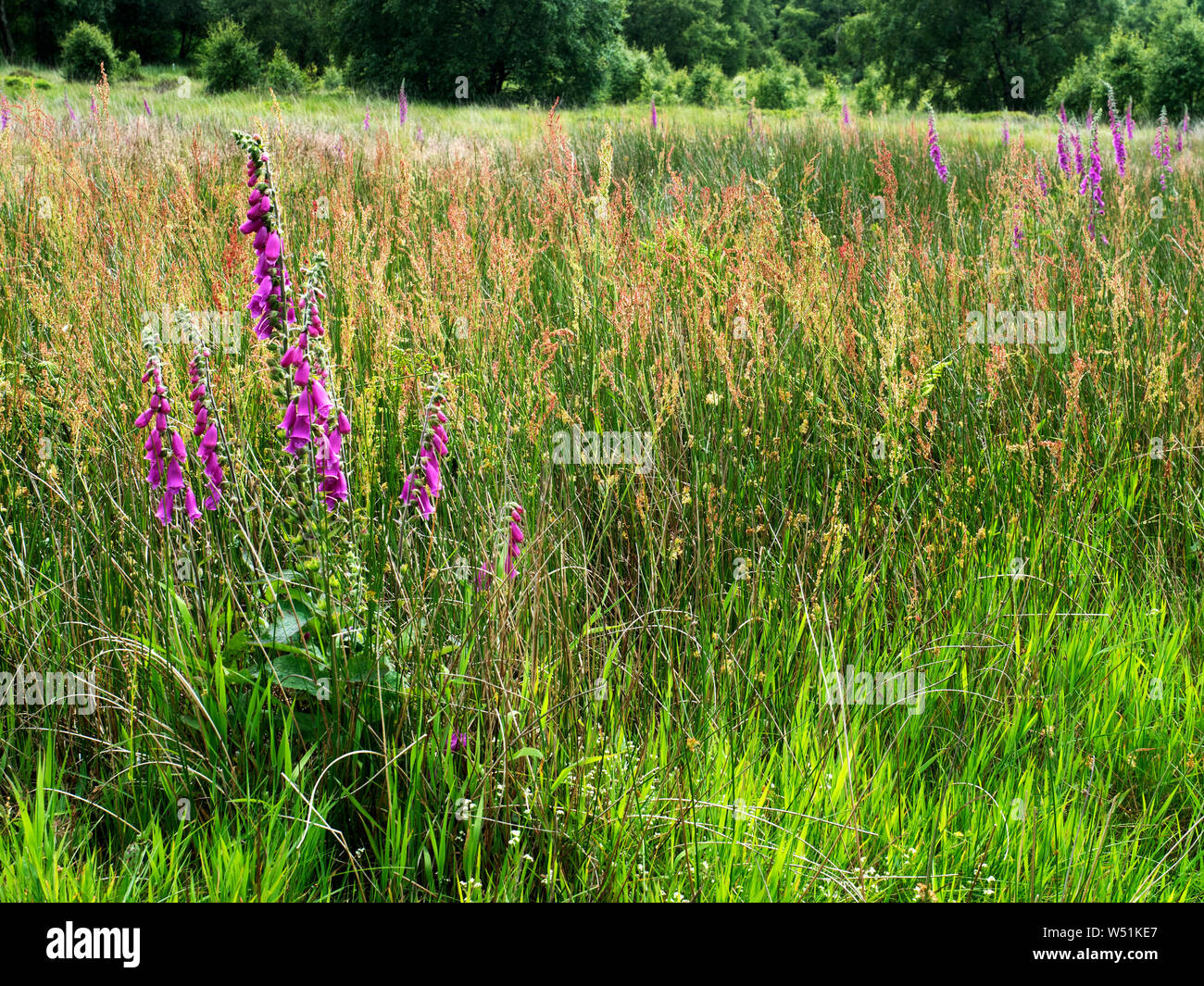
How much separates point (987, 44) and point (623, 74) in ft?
53.2

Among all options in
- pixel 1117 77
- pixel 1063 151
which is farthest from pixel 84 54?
pixel 1063 151

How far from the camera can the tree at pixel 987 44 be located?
121 feet

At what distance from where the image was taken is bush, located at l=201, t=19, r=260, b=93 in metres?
25.6

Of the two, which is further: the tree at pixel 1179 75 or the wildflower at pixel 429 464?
the tree at pixel 1179 75

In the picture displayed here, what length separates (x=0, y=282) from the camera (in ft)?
12.5

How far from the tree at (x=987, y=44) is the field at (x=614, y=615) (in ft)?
131

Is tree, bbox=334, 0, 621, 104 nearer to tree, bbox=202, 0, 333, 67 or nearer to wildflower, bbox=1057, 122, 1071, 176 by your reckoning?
tree, bbox=202, 0, 333, 67

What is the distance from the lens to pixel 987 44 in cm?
3653

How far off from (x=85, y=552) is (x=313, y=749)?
95 centimetres

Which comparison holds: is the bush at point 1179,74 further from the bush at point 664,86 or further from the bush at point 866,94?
the bush at point 664,86

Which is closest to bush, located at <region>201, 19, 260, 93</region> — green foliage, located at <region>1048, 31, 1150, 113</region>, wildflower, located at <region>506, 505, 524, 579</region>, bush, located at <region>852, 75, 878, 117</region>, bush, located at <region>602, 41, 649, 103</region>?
bush, located at <region>602, 41, 649, 103</region>

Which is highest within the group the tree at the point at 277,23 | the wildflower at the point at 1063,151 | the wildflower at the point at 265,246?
the tree at the point at 277,23

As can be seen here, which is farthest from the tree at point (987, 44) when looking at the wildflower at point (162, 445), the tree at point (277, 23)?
the wildflower at point (162, 445)
